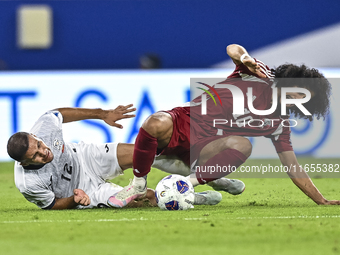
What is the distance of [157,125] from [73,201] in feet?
3.21

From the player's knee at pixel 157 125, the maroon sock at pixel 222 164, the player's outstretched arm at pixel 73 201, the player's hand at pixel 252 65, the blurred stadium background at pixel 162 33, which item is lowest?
the player's outstretched arm at pixel 73 201

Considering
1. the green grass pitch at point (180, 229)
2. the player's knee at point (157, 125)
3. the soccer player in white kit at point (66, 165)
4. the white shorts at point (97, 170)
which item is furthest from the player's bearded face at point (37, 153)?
the player's knee at point (157, 125)

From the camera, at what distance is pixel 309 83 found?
4879 mm

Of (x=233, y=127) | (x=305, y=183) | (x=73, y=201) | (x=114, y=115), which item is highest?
(x=114, y=115)

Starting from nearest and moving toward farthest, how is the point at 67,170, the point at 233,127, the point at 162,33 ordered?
the point at 67,170, the point at 233,127, the point at 162,33

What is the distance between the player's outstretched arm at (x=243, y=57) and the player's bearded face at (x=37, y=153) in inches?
64.9

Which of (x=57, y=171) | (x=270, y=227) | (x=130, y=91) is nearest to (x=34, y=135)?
(x=57, y=171)

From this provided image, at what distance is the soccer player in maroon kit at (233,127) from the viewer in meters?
4.75

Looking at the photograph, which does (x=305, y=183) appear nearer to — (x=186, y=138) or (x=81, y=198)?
(x=186, y=138)

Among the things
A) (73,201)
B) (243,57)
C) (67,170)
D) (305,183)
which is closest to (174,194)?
(73,201)

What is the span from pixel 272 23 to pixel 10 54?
537 centimetres

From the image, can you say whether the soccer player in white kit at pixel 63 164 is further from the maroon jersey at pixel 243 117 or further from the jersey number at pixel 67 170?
the maroon jersey at pixel 243 117

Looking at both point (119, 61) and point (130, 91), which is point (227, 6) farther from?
point (130, 91)

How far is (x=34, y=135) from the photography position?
4699 millimetres
